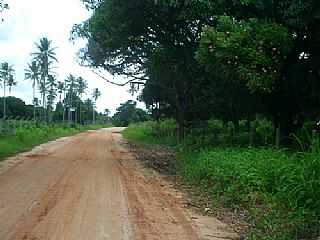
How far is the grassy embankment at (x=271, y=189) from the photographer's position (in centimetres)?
793

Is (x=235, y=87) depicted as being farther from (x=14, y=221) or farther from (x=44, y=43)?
(x=44, y=43)

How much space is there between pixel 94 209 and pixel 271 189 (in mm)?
3628

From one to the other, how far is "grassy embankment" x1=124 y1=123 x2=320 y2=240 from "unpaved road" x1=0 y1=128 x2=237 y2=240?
34.4 inches

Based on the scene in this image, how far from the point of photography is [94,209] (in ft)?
31.4

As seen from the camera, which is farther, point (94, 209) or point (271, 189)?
point (271, 189)

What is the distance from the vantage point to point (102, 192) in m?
11.9

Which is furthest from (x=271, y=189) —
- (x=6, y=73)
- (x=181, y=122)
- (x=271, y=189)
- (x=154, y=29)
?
(x=6, y=73)

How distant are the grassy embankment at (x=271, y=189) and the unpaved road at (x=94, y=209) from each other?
34.4 inches

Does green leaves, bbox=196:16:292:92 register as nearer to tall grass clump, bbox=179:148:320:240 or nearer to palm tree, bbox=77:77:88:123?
tall grass clump, bbox=179:148:320:240

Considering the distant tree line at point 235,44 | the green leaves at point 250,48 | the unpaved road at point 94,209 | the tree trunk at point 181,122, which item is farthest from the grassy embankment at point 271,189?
the tree trunk at point 181,122

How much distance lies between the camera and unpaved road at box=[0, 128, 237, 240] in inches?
304

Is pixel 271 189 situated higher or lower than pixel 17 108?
A: lower

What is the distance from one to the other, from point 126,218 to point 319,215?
3.22 meters

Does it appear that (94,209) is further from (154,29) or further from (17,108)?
(17,108)
